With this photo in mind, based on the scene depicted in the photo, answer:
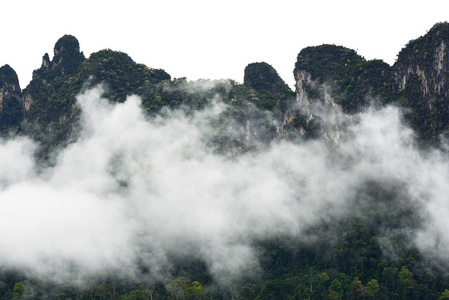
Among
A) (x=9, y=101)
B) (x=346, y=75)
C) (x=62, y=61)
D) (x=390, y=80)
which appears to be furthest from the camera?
(x=62, y=61)

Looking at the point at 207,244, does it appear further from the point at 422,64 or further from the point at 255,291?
the point at 422,64

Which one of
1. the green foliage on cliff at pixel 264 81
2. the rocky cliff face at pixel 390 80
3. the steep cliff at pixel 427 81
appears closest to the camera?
the steep cliff at pixel 427 81

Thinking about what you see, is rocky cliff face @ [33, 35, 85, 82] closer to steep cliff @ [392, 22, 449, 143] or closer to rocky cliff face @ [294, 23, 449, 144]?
rocky cliff face @ [294, 23, 449, 144]

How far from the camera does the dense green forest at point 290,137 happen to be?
174 ft

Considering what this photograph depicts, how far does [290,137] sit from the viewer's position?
7969 centimetres

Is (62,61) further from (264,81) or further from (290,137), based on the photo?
(290,137)

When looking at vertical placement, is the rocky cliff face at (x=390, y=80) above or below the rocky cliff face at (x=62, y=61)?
below

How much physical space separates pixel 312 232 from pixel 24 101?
224 feet

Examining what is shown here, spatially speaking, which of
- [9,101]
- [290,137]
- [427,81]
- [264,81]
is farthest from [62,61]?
[427,81]

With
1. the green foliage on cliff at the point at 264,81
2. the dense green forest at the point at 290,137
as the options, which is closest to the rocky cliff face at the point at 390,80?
the dense green forest at the point at 290,137

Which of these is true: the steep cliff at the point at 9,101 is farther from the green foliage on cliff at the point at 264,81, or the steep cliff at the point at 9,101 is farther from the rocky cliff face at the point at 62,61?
the green foliage on cliff at the point at 264,81

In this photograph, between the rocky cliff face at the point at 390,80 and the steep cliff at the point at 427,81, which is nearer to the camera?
the steep cliff at the point at 427,81

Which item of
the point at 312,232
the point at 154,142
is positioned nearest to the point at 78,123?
the point at 154,142

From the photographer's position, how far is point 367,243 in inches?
2233
